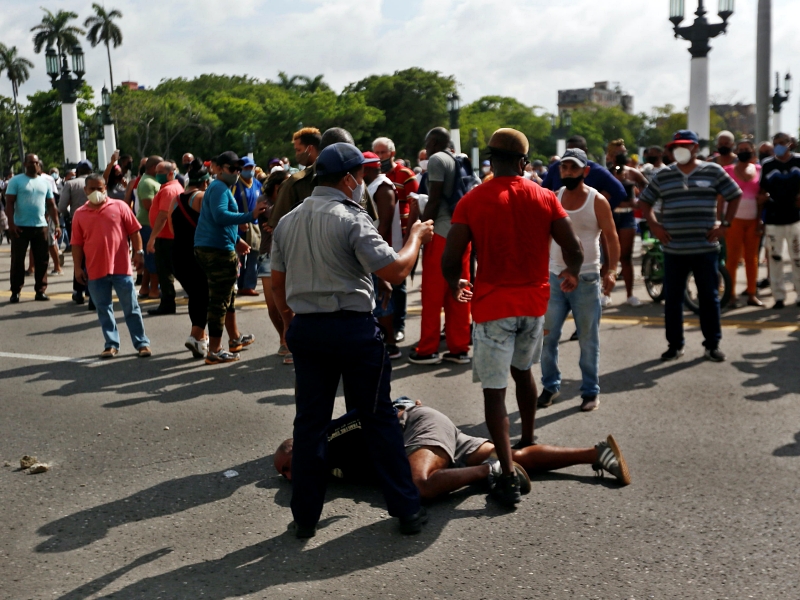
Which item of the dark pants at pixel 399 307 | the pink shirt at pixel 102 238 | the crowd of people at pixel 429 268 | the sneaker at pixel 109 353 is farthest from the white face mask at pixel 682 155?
the sneaker at pixel 109 353

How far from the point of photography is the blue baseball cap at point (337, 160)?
4562mm

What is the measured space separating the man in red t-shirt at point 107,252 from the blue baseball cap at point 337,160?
16.1 feet

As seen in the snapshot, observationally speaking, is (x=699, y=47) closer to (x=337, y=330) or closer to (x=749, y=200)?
(x=749, y=200)

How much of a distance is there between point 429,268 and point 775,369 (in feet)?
10.4

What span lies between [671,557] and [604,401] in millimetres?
3021

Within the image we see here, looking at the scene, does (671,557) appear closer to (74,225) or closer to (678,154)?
(678,154)

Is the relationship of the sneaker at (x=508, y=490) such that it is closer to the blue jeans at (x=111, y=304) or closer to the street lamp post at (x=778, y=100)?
the blue jeans at (x=111, y=304)

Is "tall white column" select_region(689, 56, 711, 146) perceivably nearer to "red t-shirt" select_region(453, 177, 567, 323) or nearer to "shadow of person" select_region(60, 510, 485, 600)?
"red t-shirt" select_region(453, 177, 567, 323)

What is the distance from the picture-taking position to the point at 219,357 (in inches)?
353

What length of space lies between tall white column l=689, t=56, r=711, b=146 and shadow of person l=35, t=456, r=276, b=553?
23.7 m

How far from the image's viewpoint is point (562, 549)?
438cm

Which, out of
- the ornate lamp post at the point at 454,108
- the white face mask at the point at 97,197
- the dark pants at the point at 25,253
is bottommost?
the dark pants at the point at 25,253

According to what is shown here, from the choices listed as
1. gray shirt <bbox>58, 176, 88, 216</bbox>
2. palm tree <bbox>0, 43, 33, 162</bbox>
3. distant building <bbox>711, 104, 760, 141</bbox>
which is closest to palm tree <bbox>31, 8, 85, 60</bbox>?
palm tree <bbox>0, 43, 33, 162</bbox>

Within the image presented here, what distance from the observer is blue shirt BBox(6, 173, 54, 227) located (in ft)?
43.5
